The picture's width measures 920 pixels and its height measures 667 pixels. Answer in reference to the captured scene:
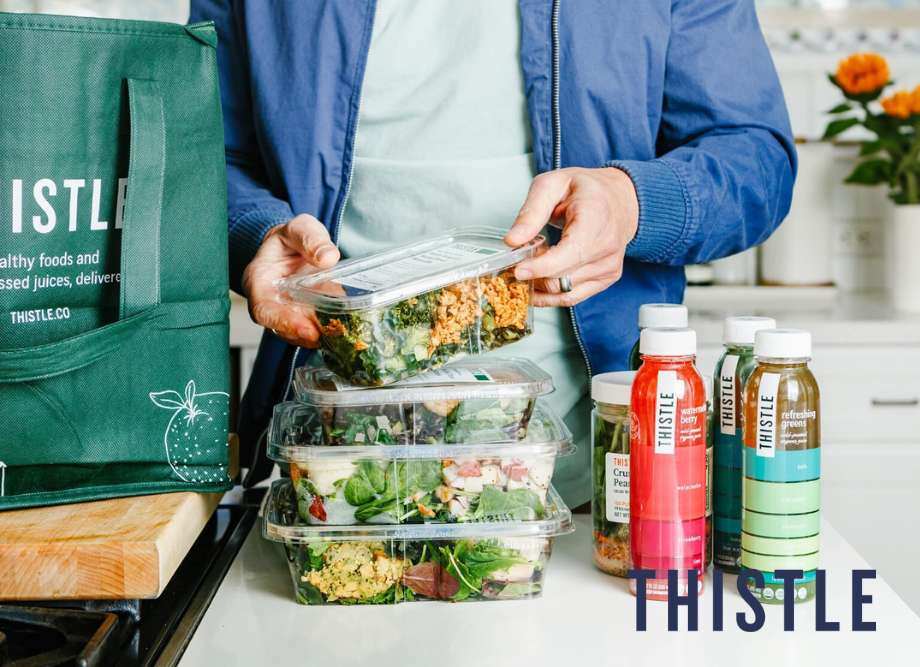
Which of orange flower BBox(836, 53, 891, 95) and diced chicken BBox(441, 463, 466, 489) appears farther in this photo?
orange flower BBox(836, 53, 891, 95)

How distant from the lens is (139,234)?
2.66ft

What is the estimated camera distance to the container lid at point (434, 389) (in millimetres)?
A: 809

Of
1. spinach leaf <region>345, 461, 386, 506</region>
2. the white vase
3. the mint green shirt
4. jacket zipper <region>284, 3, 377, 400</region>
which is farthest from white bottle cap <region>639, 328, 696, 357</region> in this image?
the white vase

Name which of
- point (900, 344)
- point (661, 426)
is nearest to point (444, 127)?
point (661, 426)

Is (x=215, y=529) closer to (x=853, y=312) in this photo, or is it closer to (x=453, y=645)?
(x=453, y=645)

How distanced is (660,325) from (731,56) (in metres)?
0.39

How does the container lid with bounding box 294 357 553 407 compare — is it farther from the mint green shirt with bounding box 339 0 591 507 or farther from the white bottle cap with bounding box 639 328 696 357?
the mint green shirt with bounding box 339 0 591 507

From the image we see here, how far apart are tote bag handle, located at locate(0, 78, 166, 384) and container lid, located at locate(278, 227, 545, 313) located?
0.11 meters

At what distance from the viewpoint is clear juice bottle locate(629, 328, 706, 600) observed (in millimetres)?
782

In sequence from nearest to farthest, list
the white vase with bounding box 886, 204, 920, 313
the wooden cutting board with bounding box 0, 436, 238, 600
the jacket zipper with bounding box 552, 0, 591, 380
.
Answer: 1. the wooden cutting board with bounding box 0, 436, 238, 600
2. the jacket zipper with bounding box 552, 0, 591, 380
3. the white vase with bounding box 886, 204, 920, 313

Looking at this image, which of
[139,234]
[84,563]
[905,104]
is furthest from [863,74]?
[84,563]

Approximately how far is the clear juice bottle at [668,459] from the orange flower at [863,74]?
1.79 meters

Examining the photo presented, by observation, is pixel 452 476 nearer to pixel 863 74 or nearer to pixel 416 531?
pixel 416 531

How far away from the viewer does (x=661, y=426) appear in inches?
30.9
